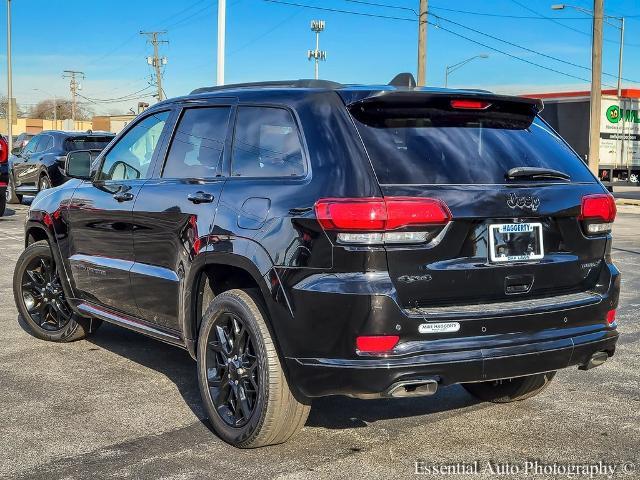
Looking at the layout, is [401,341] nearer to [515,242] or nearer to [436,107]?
[515,242]

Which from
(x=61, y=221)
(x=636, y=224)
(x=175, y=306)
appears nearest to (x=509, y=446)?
(x=175, y=306)

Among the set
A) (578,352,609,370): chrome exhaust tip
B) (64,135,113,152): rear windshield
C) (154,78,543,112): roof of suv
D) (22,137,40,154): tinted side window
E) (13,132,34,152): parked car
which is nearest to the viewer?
(154,78,543,112): roof of suv

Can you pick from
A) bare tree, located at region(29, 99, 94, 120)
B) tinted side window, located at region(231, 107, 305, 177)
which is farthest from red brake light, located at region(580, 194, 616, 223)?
bare tree, located at region(29, 99, 94, 120)

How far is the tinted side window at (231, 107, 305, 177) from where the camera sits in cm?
421

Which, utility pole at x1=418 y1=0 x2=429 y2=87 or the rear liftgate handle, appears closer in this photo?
the rear liftgate handle

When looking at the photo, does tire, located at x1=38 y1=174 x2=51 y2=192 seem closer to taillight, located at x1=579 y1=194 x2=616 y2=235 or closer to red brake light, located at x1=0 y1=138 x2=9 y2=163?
red brake light, located at x1=0 y1=138 x2=9 y2=163

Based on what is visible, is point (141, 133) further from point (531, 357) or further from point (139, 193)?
point (531, 357)

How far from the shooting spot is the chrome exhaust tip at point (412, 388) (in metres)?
3.69

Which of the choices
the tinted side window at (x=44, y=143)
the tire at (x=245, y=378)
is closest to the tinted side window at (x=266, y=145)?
the tire at (x=245, y=378)

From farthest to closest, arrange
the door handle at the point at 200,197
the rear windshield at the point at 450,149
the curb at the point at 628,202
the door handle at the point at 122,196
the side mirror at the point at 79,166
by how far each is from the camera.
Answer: the curb at the point at 628,202 < the side mirror at the point at 79,166 < the door handle at the point at 122,196 < the door handle at the point at 200,197 < the rear windshield at the point at 450,149

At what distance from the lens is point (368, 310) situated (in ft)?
12.0

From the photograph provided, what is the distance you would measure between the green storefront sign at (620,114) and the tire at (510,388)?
30.8m

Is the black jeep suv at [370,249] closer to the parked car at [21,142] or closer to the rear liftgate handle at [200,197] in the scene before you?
the rear liftgate handle at [200,197]

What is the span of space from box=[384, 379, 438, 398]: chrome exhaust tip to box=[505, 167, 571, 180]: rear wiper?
1.10m
